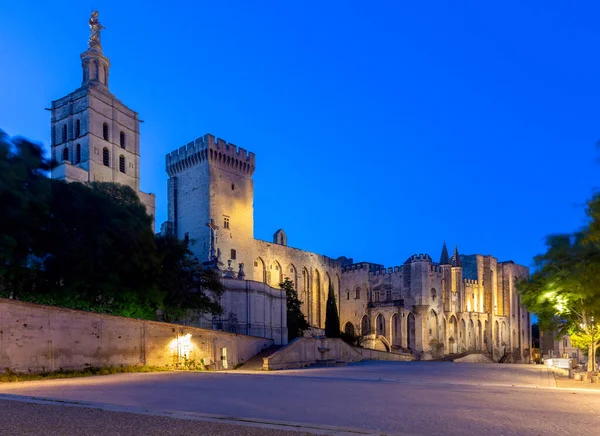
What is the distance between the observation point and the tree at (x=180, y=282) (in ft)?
84.3

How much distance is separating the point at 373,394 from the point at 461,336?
5279 cm

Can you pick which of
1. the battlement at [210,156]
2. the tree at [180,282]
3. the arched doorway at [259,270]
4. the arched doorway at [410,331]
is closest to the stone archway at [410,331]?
the arched doorway at [410,331]

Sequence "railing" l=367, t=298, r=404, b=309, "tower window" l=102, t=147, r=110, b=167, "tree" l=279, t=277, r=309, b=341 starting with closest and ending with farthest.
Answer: "tree" l=279, t=277, r=309, b=341 → "tower window" l=102, t=147, r=110, b=167 → "railing" l=367, t=298, r=404, b=309

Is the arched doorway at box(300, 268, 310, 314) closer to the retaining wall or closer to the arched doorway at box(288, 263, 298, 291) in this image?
the arched doorway at box(288, 263, 298, 291)

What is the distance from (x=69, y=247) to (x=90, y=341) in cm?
429

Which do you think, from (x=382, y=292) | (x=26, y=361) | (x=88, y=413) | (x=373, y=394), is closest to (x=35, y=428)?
(x=88, y=413)

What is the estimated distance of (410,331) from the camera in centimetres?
5675

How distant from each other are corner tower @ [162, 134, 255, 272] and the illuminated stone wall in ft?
78.1

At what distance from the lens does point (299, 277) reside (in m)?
56.5

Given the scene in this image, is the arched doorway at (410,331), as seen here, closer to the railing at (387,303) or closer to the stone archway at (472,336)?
the railing at (387,303)

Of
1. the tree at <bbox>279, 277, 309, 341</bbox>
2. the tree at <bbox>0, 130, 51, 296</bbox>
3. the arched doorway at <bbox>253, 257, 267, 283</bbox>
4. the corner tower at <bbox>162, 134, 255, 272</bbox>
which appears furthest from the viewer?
the arched doorway at <bbox>253, 257, 267, 283</bbox>

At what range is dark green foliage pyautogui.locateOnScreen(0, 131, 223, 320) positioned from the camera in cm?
1872

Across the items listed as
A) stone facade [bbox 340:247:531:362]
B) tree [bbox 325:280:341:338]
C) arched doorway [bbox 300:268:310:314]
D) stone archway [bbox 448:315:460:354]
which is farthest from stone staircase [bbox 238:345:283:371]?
stone archway [bbox 448:315:460:354]

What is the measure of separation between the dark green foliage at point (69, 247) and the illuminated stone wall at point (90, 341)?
2382 millimetres
